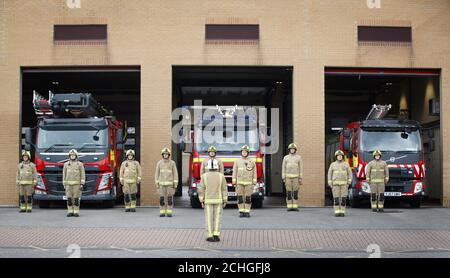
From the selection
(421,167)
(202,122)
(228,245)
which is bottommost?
(228,245)

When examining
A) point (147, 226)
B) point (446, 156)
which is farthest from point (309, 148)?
point (147, 226)

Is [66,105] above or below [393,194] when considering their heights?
above

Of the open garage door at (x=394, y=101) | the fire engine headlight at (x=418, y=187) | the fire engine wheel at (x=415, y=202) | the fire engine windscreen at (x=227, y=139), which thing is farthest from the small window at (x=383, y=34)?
the fire engine wheel at (x=415, y=202)

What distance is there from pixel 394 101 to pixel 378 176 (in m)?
11.9

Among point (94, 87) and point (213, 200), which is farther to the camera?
point (94, 87)

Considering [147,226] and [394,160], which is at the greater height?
[394,160]

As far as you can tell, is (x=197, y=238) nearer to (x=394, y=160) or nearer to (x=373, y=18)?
(x=394, y=160)

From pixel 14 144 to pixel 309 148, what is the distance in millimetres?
9278

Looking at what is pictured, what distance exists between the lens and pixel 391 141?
68.6 feet

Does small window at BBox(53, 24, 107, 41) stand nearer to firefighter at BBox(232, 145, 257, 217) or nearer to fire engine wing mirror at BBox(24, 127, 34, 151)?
fire engine wing mirror at BBox(24, 127, 34, 151)

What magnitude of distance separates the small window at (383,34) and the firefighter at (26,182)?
10.8m

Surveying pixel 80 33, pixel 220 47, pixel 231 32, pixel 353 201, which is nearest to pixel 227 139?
pixel 220 47

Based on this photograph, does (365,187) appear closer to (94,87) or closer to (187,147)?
(187,147)

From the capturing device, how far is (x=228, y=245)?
12.6 m
